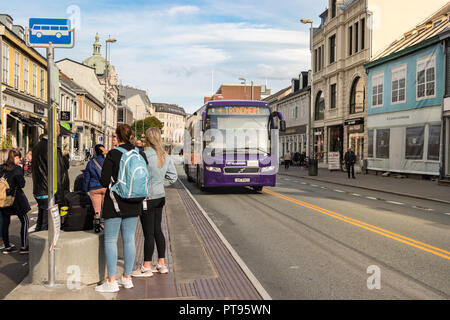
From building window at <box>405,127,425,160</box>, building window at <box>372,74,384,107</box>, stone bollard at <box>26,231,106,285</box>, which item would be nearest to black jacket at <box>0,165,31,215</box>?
stone bollard at <box>26,231,106,285</box>

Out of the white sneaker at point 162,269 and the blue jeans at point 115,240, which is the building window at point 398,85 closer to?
the white sneaker at point 162,269

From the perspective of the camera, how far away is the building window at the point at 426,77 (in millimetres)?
25250

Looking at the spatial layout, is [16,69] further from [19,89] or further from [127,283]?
[127,283]

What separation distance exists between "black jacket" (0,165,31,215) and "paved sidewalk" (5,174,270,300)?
1707mm

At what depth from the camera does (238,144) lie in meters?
16.1

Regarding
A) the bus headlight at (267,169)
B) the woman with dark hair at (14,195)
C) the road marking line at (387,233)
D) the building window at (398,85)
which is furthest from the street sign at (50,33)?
the building window at (398,85)

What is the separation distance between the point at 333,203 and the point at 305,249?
7070mm

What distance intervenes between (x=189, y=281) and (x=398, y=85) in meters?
27.1

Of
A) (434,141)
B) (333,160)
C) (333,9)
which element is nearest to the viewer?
(434,141)

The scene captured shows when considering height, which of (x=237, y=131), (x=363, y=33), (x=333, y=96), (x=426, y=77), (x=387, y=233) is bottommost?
(x=387, y=233)

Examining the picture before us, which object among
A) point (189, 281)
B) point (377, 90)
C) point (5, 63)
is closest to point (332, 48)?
point (377, 90)

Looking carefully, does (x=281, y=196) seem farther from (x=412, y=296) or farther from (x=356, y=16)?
(x=356, y=16)

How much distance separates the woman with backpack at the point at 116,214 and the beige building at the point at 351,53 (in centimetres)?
3076
